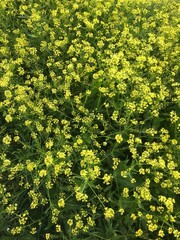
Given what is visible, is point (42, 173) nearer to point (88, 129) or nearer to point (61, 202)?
point (61, 202)

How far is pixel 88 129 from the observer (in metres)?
3.21

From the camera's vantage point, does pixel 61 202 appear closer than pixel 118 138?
Yes

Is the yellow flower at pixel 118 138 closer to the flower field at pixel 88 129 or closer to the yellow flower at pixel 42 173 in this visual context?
the flower field at pixel 88 129

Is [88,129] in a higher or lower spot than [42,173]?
higher

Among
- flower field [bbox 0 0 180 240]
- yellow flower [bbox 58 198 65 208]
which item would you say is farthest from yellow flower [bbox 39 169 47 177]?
yellow flower [bbox 58 198 65 208]

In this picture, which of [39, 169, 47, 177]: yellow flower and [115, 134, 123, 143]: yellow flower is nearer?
[39, 169, 47, 177]: yellow flower

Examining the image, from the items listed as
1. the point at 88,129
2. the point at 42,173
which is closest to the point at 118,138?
the point at 88,129

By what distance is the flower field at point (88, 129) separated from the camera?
2.92 metres

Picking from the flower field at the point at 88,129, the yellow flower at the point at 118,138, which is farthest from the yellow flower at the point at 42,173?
the yellow flower at the point at 118,138

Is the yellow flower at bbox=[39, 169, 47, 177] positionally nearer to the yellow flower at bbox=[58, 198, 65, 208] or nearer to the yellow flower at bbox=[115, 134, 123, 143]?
the yellow flower at bbox=[58, 198, 65, 208]

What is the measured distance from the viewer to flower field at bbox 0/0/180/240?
2.92 m

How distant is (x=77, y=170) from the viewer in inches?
125

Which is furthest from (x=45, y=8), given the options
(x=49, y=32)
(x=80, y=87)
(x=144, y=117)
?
(x=144, y=117)

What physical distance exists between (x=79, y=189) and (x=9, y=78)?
1.26 meters
